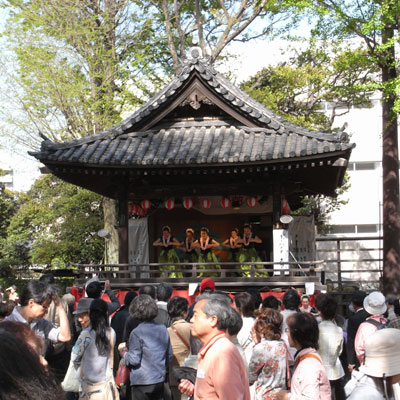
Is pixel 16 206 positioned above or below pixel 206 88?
below

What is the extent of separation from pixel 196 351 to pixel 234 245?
30.3 ft

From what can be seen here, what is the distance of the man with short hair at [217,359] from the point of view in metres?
3.29

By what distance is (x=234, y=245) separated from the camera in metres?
Result: 14.4

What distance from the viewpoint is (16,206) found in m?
28.4

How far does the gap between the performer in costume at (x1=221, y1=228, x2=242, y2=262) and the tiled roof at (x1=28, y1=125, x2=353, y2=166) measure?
98.9 inches

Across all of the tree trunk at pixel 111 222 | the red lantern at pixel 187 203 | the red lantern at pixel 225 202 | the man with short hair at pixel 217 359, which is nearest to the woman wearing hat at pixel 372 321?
the man with short hair at pixel 217 359

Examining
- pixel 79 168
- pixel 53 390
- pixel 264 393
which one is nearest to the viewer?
pixel 53 390

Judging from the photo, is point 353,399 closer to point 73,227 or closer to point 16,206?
point 73,227

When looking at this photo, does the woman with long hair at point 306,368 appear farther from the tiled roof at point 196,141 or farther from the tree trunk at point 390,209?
the tree trunk at point 390,209

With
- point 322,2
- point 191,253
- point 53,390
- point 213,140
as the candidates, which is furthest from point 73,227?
point 53,390

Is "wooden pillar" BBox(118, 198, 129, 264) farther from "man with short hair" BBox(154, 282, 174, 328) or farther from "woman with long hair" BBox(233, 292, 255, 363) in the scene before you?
"woman with long hair" BBox(233, 292, 255, 363)

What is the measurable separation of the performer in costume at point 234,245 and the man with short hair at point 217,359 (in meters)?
10.7

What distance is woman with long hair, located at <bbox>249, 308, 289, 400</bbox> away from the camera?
14.6ft

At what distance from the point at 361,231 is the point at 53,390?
1216 inches
